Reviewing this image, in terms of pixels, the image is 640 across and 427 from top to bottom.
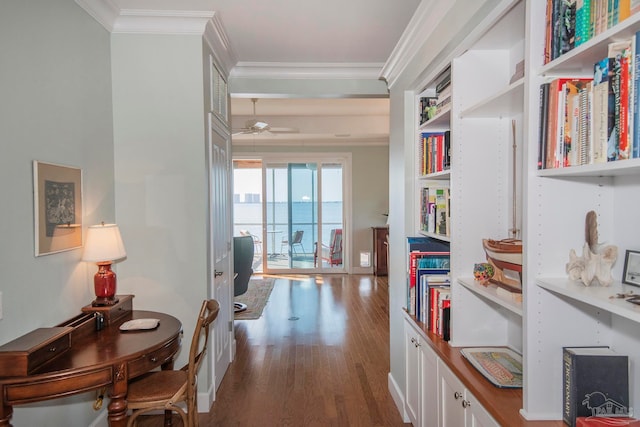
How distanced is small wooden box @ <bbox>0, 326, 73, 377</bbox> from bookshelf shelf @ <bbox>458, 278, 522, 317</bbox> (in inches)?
72.1

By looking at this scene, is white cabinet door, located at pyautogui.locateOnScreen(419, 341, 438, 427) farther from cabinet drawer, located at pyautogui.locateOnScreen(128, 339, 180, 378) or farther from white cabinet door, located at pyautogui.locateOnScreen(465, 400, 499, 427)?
cabinet drawer, located at pyautogui.locateOnScreen(128, 339, 180, 378)

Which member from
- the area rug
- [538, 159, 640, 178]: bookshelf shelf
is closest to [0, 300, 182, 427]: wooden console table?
[538, 159, 640, 178]: bookshelf shelf

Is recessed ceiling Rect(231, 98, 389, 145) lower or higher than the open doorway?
higher

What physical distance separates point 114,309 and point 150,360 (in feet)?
1.89

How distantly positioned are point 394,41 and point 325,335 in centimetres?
308

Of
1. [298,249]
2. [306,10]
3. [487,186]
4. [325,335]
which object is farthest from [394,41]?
[298,249]

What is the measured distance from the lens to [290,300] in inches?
230

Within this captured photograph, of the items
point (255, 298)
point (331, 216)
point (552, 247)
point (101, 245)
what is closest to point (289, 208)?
Answer: point (331, 216)

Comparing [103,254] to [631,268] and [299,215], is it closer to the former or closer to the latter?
[631,268]

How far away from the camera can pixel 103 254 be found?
2145mm

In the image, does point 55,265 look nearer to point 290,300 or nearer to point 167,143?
point 167,143

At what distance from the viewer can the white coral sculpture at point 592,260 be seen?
3.64ft

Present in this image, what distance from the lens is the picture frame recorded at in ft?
6.01

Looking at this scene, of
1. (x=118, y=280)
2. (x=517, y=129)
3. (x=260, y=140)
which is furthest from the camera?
(x=260, y=140)
